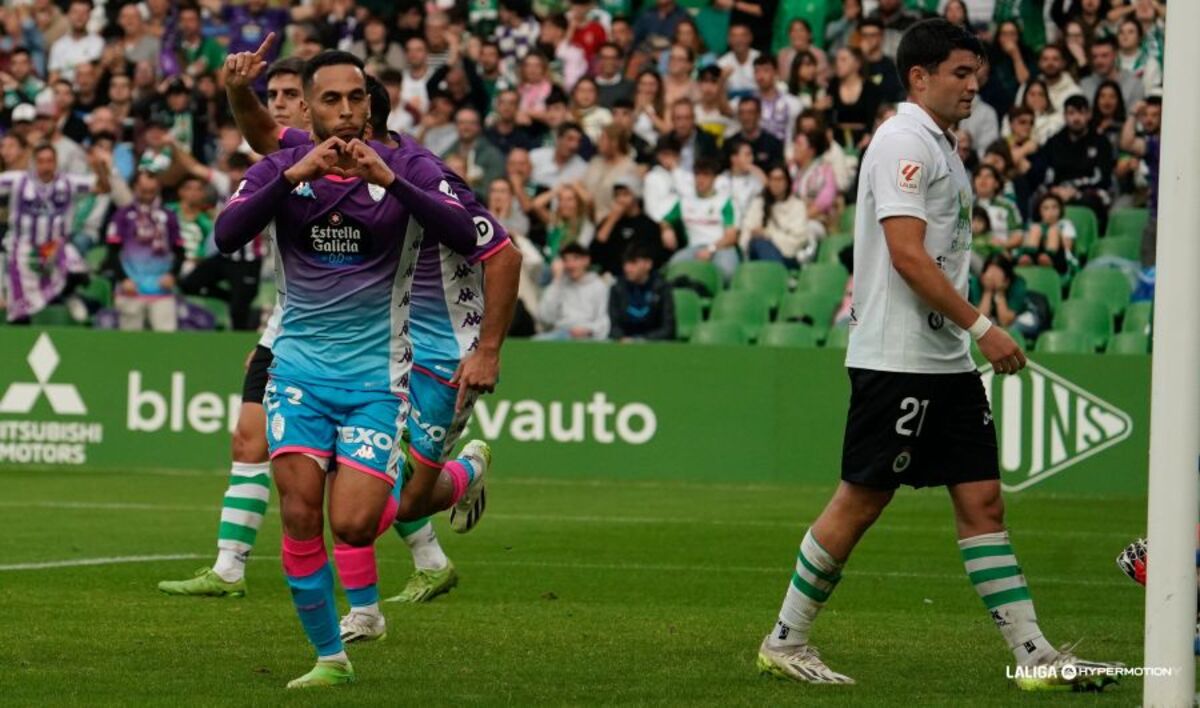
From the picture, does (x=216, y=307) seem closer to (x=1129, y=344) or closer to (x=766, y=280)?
(x=766, y=280)

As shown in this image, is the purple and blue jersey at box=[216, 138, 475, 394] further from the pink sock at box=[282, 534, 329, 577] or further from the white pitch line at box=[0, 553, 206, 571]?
the white pitch line at box=[0, 553, 206, 571]

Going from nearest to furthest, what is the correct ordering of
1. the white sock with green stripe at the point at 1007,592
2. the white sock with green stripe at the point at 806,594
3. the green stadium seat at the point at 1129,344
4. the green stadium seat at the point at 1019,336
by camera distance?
the white sock with green stripe at the point at 1007,592 → the white sock with green stripe at the point at 806,594 → the green stadium seat at the point at 1129,344 → the green stadium seat at the point at 1019,336

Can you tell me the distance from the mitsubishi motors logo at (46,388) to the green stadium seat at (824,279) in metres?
6.85

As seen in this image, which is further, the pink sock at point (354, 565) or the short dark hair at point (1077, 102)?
the short dark hair at point (1077, 102)

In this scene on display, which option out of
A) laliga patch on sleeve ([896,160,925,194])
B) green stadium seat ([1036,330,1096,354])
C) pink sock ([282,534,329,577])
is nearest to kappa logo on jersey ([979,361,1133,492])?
green stadium seat ([1036,330,1096,354])

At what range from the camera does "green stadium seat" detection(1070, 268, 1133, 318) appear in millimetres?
19750

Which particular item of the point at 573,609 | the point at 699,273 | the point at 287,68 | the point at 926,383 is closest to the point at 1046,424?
the point at 699,273

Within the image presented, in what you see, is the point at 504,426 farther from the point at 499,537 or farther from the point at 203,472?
the point at 499,537

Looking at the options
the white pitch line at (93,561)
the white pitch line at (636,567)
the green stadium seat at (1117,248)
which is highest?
the green stadium seat at (1117,248)

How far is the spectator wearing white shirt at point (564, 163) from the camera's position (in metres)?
22.0

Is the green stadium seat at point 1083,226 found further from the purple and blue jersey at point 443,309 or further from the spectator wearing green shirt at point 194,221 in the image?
the purple and blue jersey at point 443,309

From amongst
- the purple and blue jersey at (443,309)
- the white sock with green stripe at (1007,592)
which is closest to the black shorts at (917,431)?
the white sock with green stripe at (1007,592)

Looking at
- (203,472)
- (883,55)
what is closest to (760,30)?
(883,55)

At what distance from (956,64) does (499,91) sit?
1581 cm
